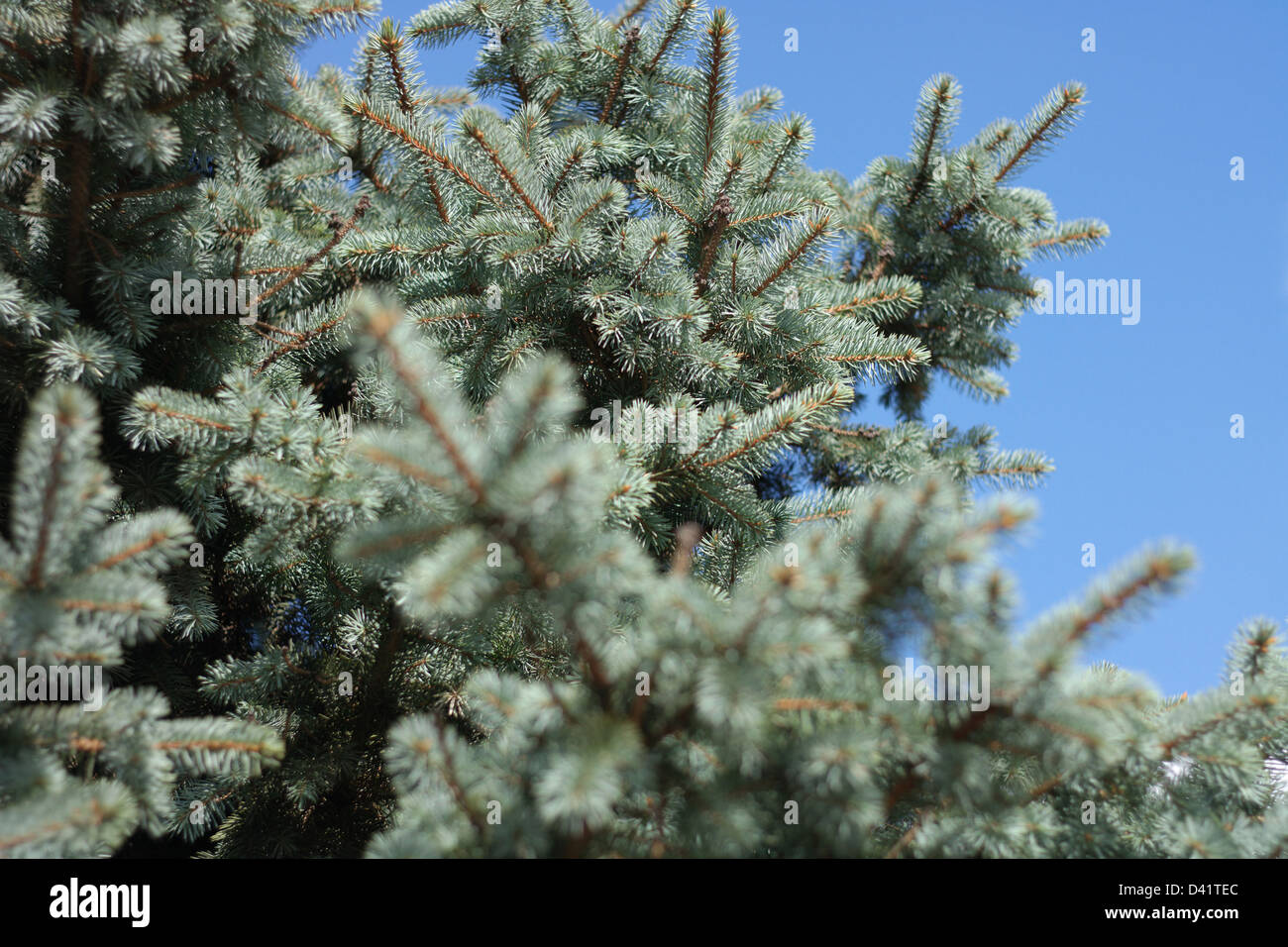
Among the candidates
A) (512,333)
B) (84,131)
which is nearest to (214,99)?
(84,131)

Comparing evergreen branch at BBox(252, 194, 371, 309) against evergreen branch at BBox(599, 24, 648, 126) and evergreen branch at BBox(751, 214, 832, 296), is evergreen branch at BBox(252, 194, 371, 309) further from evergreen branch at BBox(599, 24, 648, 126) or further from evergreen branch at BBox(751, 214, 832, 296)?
evergreen branch at BBox(751, 214, 832, 296)

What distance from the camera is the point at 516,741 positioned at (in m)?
1.20

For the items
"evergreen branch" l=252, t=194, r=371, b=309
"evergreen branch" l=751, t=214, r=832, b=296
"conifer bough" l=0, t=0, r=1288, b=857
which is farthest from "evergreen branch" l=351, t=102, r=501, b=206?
"evergreen branch" l=751, t=214, r=832, b=296

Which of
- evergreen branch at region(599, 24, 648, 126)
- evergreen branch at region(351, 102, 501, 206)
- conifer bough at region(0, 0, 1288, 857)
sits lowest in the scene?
conifer bough at region(0, 0, 1288, 857)

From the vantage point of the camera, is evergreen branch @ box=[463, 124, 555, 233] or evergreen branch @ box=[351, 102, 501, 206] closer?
evergreen branch @ box=[463, 124, 555, 233]

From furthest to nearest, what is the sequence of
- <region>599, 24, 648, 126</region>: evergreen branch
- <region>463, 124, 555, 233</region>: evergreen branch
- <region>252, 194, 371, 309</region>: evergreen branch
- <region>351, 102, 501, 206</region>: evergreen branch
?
<region>599, 24, 648, 126</region>: evergreen branch → <region>252, 194, 371, 309</region>: evergreen branch → <region>351, 102, 501, 206</region>: evergreen branch → <region>463, 124, 555, 233</region>: evergreen branch

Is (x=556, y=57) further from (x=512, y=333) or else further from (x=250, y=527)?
(x=250, y=527)

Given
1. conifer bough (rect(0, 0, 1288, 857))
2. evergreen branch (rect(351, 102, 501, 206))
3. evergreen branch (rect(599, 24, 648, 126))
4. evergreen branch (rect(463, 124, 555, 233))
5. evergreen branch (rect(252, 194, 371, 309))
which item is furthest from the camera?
evergreen branch (rect(599, 24, 648, 126))

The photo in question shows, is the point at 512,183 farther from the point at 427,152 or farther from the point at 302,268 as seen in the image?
the point at 302,268

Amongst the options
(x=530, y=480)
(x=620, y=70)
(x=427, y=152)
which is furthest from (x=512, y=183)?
(x=530, y=480)

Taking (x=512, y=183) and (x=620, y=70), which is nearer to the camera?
(x=512, y=183)

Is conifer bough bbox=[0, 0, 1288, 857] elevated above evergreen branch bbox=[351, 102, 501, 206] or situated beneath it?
situated beneath

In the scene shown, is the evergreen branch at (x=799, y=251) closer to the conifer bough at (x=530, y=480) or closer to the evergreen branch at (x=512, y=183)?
the conifer bough at (x=530, y=480)
